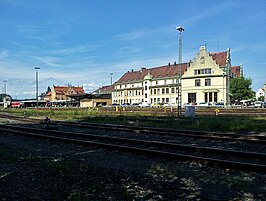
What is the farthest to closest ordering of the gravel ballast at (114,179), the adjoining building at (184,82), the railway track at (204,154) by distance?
1. the adjoining building at (184,82)
2. the railway track at (204,154)
3. the gravel ballast at (114,179)

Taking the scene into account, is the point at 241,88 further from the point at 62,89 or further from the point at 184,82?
the point at 62,89

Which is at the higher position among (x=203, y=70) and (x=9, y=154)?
(x=203, y=70)

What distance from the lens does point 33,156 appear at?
29.9ft

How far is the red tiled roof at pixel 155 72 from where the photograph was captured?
90.1 metres

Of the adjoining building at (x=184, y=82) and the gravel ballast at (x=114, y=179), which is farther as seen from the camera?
the adjoining building at (x=184, y=82)

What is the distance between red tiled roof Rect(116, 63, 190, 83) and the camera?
90125 millimetres

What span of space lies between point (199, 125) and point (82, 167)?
1192cm

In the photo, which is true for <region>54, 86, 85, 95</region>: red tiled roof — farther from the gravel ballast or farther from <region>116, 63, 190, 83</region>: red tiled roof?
the gravel ballast

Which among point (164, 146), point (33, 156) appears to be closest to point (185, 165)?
point (164, 146)

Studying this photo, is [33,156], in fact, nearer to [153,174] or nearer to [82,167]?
[82,167]

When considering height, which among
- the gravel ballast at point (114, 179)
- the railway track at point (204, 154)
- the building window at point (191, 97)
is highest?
the building window at point (191, 97)

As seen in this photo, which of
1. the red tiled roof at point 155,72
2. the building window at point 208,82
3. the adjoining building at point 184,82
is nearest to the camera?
the adjoining building at point 184,82

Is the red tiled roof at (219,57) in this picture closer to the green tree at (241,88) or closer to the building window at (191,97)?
the green tree at (241,88)

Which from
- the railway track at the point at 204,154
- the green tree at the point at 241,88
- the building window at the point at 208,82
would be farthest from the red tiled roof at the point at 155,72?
the railway track at the point at 204,154
